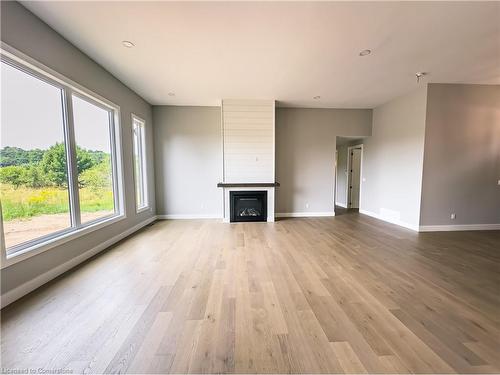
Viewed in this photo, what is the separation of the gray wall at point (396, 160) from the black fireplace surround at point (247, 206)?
3.11 metres

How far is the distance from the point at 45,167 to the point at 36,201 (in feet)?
1.36

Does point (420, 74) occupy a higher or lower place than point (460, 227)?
higher

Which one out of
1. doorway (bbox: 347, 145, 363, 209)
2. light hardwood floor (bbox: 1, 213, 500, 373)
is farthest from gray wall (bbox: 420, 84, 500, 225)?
doorway (bbox: 347, 145, 363, 209)

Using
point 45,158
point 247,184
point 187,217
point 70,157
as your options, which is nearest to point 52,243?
point 45,158

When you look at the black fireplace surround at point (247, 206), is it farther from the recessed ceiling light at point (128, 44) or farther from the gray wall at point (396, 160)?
the recessed ceiling light at point (128, 44)

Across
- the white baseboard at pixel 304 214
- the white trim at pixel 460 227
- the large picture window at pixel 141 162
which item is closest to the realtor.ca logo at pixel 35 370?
the large picture window at pixel 141 162

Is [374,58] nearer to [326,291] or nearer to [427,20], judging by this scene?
[427,20]

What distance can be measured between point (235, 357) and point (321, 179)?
5156 millimetres

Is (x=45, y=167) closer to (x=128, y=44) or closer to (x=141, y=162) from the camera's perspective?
(x=128, y=44)

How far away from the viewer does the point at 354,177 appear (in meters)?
6.96

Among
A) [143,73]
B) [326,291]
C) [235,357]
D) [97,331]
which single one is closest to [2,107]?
[143,73]

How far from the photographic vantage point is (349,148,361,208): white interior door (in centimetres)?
687

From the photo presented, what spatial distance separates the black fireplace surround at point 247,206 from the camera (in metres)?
5.12

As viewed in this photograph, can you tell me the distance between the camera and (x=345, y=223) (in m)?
4.97
